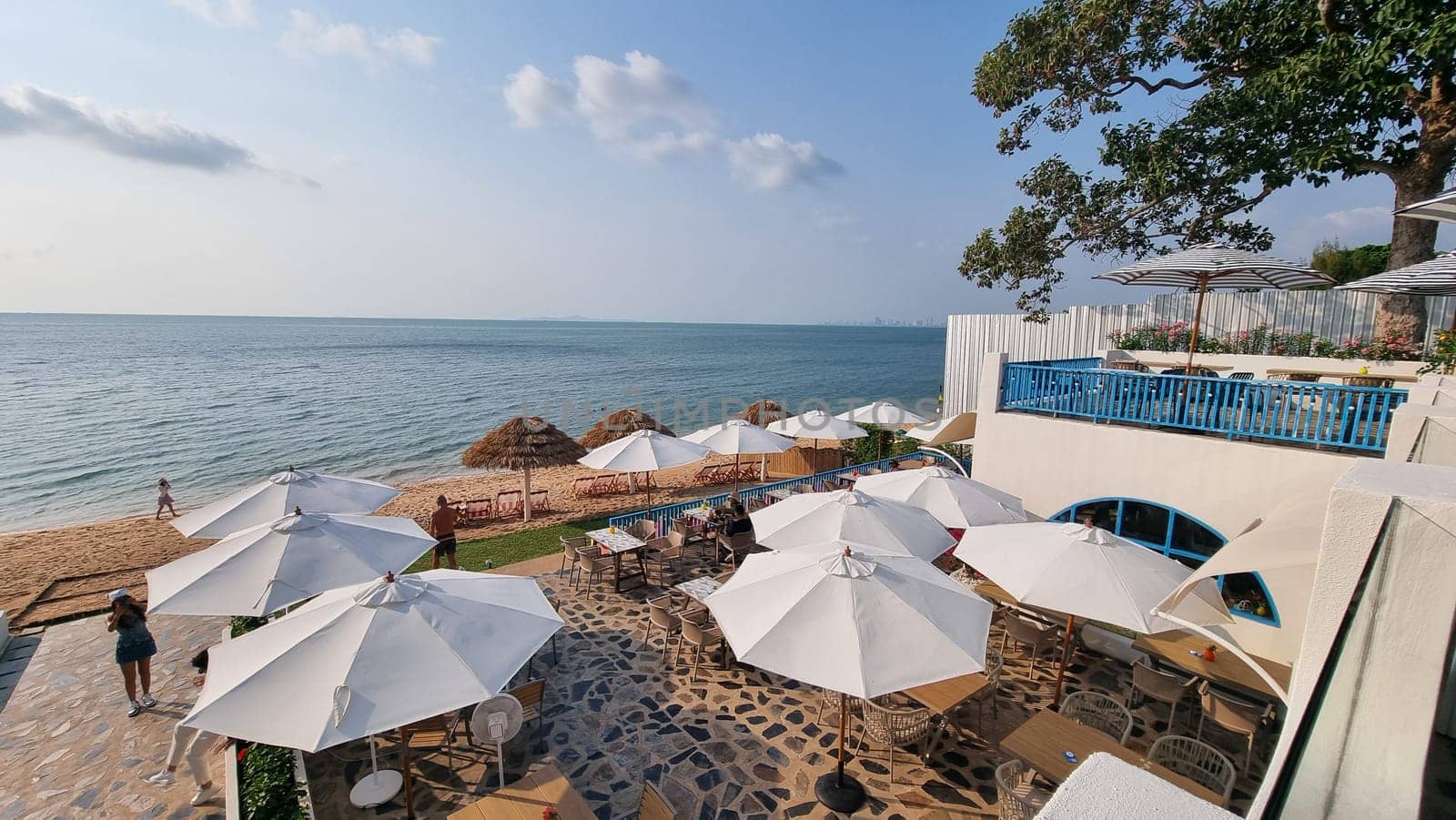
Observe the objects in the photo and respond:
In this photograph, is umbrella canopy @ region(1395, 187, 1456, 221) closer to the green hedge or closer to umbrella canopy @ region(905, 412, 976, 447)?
umbrella canopy @ region(905, 412, 976, 447)

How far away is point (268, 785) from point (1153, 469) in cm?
1172

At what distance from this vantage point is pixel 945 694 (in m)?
6.25

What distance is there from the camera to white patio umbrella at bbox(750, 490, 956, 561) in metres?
7.71

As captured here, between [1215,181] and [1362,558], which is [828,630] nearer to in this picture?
[1362,558]

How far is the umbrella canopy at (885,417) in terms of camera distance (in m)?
16.5

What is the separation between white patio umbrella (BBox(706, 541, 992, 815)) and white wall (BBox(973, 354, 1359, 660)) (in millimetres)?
4970

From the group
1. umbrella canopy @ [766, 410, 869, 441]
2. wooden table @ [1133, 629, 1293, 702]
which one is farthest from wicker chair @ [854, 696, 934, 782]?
umbrella canopy @ [766, 410, 869, 441]

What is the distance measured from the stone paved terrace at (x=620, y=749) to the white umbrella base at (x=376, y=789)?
0.27m

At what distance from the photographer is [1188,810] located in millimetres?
1502

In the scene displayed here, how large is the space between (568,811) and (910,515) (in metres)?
5.45

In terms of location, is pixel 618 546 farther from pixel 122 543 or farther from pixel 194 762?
pixel 122 543

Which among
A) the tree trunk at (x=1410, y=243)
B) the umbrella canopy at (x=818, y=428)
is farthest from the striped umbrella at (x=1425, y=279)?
the umbrella canopy at (x=818, y=428)

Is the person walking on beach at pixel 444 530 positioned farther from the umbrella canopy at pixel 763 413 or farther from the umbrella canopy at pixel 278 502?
the umbrella canopy at pixel 763 413

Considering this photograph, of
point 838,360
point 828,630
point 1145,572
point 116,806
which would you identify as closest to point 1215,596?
point 1145,572
